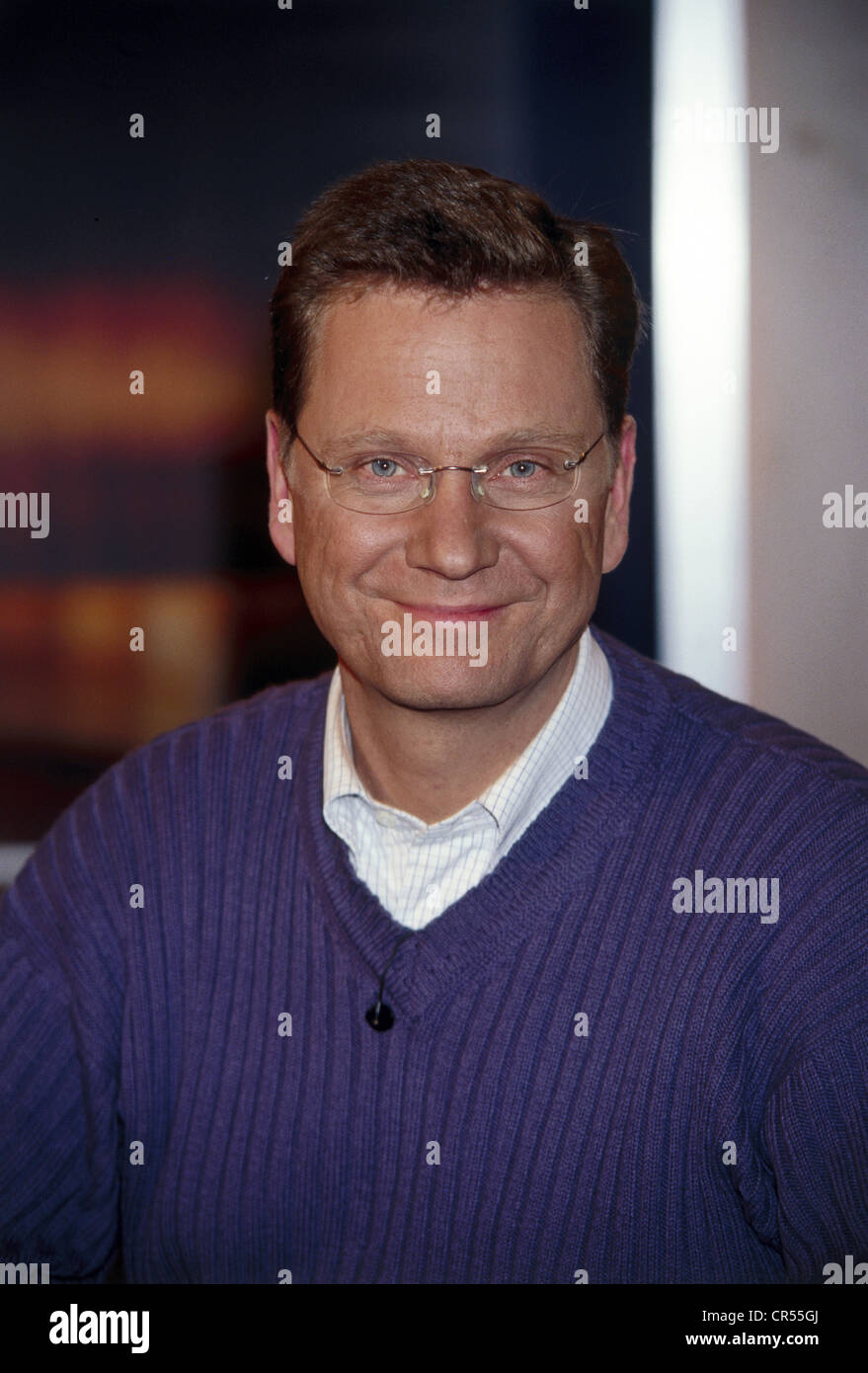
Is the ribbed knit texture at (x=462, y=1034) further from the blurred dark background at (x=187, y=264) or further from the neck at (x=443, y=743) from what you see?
the blurred dark background at (x=187, y=264)

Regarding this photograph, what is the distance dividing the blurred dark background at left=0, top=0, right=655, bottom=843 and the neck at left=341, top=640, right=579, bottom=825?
22.1 inches

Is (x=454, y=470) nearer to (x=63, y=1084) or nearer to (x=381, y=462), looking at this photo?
(x=381, y=462)

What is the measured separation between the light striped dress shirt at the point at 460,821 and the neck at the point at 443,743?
1 centimetres

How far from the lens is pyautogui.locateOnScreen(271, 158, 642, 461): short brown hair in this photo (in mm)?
1121

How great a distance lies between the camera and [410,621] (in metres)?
1.16

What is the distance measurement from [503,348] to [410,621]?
247mm

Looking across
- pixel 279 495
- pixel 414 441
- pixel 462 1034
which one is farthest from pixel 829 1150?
pixel 279 495

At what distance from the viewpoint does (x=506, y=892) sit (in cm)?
119

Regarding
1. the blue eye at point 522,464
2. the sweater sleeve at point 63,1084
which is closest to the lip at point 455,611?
the blue eye at point 522,464

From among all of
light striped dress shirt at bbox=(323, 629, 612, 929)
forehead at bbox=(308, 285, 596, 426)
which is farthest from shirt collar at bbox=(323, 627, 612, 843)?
forehead at bbox=(308, 285, 596, 426)

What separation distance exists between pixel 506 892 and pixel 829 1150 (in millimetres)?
344

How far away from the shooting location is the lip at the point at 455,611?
114 cm

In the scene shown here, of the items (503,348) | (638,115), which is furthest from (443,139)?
(503,348)
